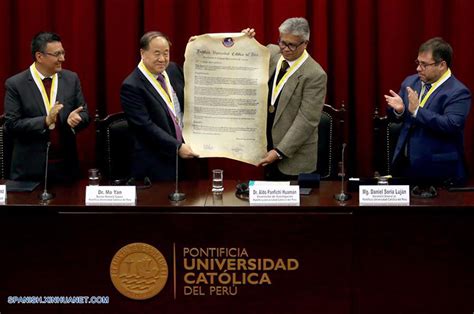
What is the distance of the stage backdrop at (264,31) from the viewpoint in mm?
4961

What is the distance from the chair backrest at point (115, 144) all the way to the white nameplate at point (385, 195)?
162 cm

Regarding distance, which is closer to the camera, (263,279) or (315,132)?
(263,279)

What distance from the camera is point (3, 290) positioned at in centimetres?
333

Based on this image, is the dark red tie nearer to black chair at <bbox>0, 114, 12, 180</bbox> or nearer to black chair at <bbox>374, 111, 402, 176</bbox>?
black chair at <bbox>0, 114, 12, 180</bbox>

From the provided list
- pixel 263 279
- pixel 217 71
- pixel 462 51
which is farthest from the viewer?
pixel 462 51

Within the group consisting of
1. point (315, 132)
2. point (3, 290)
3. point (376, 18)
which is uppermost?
point (376, 18)

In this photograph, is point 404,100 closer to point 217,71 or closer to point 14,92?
point 217,71

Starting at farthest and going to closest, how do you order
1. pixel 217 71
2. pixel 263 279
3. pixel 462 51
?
pixel 462 51 < pixel 217 71 < pixel 263 279

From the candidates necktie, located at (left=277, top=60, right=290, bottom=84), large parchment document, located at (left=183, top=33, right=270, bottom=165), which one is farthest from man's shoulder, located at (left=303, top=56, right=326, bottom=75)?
large parchment document, located at (left=183, top=33, right=270, bottom=165)

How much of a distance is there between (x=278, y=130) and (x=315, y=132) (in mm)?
223

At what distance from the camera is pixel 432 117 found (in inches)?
151

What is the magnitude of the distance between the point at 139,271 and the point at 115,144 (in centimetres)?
125

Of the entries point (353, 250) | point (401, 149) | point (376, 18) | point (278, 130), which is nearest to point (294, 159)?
point (278, 130)

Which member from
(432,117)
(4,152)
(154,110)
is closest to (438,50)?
(432,117)
